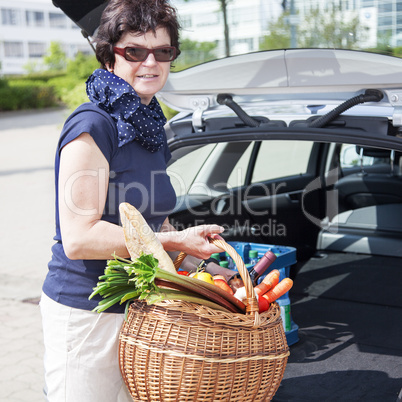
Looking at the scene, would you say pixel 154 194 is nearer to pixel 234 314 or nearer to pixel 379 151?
pixel 234 314

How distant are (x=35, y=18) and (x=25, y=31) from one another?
2159 millimetres

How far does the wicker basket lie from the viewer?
1.69 meters

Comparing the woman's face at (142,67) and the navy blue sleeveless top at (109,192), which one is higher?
the woman's face at (142,67)

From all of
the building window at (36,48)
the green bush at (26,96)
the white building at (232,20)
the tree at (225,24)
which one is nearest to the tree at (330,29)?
the white building at (232,20)

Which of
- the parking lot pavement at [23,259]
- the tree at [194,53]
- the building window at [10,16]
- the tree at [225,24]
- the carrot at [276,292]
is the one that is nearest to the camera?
the carrot at [276,292]

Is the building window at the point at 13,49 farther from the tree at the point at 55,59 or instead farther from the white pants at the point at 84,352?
the white pants at the point at 84,352

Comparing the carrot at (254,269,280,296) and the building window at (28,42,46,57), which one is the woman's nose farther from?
the building window at (28,42,46,57)

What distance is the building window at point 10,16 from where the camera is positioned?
177 ft

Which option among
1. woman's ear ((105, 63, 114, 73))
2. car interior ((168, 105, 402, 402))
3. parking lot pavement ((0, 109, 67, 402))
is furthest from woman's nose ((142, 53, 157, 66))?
parking lot pavement ((0, 109, 67, 402))

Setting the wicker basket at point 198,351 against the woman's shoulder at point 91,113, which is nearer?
the wicker basket at point 198,351

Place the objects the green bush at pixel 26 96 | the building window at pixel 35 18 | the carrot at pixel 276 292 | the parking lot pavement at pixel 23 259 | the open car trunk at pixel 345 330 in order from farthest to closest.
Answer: the building window at pixel 35 18
the green bush at pixel 26 96
the parking lot pavement at pixel 23 259
the open car trunk at pixel 345 330
the carrot at pixel 276 292

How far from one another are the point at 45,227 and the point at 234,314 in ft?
19.9

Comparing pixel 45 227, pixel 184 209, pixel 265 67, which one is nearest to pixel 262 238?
pixel 184 209

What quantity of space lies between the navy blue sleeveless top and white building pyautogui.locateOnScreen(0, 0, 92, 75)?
53.2 metres
